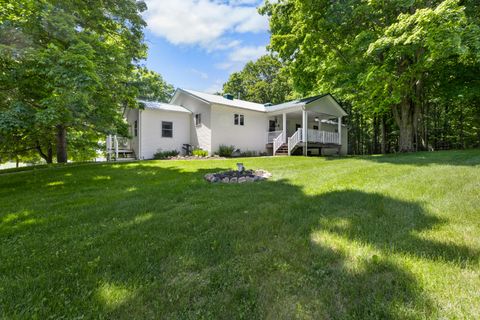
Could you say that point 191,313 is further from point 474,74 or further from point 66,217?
point 474,74

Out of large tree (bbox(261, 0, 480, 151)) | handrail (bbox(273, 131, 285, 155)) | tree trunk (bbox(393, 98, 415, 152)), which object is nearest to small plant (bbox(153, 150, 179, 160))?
handrail (bbox(273, 131, 285, 155))

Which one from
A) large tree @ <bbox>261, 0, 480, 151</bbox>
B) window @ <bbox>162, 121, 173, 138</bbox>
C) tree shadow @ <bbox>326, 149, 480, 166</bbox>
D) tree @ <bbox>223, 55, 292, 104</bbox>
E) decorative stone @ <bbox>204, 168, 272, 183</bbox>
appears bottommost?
decorative stone @ <bbox>204, 168, 272, 183</bbox>

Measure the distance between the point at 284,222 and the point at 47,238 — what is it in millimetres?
3118

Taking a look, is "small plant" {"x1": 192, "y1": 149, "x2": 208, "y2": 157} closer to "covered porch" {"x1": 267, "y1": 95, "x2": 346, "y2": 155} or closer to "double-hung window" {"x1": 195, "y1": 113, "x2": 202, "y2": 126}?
"double-hung window" {"x1": 195, "y1": 113, "x2": 202, "y2": 126}

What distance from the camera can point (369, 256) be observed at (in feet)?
7.93

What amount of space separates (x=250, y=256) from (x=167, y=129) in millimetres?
14951

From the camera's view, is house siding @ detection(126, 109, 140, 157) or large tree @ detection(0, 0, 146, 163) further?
house siding @ detection(126, 109, 140, 157)

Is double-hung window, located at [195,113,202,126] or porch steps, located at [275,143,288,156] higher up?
double-hung window, located at [195,113,202,126]

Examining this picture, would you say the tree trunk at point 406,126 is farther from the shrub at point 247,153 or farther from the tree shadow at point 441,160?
the shrub at point 247,153

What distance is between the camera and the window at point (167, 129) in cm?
1617

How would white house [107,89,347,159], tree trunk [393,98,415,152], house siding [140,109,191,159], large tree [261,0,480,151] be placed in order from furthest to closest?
tree trunk [393,98,415,152] → white house [107,89,347,159] → house siding [140,109,191,159] → large tree [261,0,480,151]

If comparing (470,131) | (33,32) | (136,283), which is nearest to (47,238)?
(136,283)

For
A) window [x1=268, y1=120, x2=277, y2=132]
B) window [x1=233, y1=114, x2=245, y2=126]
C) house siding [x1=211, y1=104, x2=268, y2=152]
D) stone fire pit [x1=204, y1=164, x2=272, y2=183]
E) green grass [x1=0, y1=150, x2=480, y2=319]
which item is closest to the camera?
green grass [x1=0, y1=150, x2=480, y2=319]

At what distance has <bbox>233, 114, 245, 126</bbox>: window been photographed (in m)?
16.9
